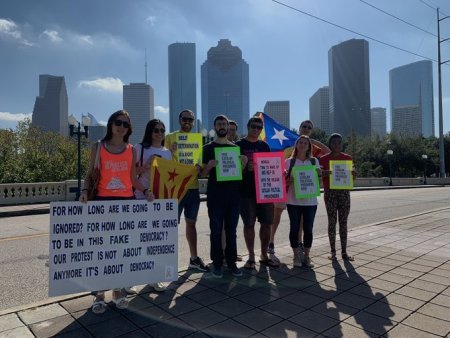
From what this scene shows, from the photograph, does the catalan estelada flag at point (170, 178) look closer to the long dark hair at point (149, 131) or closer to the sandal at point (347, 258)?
the long dark hair at point (149, 131)

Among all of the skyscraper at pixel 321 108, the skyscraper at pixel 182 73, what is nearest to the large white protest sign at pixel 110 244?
the skyscraper at pixel 321 108

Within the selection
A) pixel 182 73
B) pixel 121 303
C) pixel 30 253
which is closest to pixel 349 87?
pixel 182 73

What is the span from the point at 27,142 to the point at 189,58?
5712 inches

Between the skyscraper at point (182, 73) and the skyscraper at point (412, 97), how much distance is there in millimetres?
63395

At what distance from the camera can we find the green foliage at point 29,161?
954 inches

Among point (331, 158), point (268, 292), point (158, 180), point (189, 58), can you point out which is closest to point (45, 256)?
point (158, 180)

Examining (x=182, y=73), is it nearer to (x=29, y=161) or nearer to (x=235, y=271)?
(x=29, y=161)

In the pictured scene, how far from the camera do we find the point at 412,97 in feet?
221

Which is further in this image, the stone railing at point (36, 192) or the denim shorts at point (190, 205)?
the stone railing at point (36, 192)

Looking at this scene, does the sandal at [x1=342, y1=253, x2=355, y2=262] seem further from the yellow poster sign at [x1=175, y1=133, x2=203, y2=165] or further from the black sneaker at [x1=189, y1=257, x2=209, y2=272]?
the yellow poster sign at [x1=175, y1=133, x2=203, y2=165]

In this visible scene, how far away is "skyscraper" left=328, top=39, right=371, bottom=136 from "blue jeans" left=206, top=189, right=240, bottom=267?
85.7m

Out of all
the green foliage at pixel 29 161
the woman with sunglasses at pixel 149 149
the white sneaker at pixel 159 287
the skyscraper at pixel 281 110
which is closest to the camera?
the white sneaker at pixel 159 287

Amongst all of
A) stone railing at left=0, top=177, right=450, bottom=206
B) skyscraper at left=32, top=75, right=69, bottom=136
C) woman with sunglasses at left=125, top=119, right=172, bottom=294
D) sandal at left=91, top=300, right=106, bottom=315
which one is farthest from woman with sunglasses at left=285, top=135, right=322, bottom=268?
skyscraper at left=32, top=75, right=69, bottom=136

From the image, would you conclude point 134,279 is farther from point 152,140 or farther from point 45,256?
point 45,256
